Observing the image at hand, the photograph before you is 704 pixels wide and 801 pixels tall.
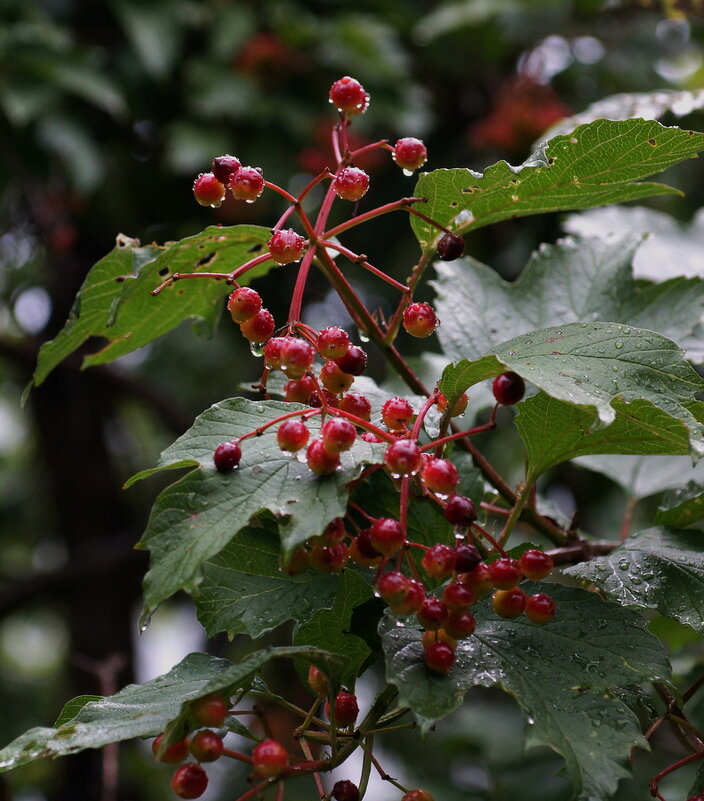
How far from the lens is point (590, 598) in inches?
26.3

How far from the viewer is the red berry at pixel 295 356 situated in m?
0.58

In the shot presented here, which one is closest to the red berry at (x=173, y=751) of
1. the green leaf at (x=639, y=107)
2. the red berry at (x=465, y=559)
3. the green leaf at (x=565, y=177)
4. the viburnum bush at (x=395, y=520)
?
the viburnum bush at (x=395, y=520)

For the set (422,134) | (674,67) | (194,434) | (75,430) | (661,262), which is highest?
(194,434)

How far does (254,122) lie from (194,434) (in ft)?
5.86

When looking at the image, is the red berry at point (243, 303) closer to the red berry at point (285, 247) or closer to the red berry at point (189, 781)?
the red berry at point (285, 247)

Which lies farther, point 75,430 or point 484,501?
point 75,430

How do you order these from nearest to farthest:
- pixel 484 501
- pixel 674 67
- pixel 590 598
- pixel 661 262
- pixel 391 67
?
1. pixel 590 598
2. pixel 484 501
3. pixel 661 262
4. pixel 391 67
5. pixel 674 67

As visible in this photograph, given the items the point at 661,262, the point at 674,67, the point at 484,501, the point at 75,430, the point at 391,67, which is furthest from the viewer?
the point at 75,430

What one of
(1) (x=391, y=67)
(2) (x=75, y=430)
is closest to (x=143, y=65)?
(1) (x=391, y=67)

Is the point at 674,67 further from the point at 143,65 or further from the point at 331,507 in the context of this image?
the point at 331,507

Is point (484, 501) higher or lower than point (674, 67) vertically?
higher

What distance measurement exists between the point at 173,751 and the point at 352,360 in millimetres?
292

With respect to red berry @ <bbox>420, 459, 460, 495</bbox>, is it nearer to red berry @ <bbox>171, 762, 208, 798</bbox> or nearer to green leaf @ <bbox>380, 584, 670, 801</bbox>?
green leaf @ <bbox>380, 584, 670, 801</bbox>

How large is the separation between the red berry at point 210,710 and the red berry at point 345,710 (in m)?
0.12
